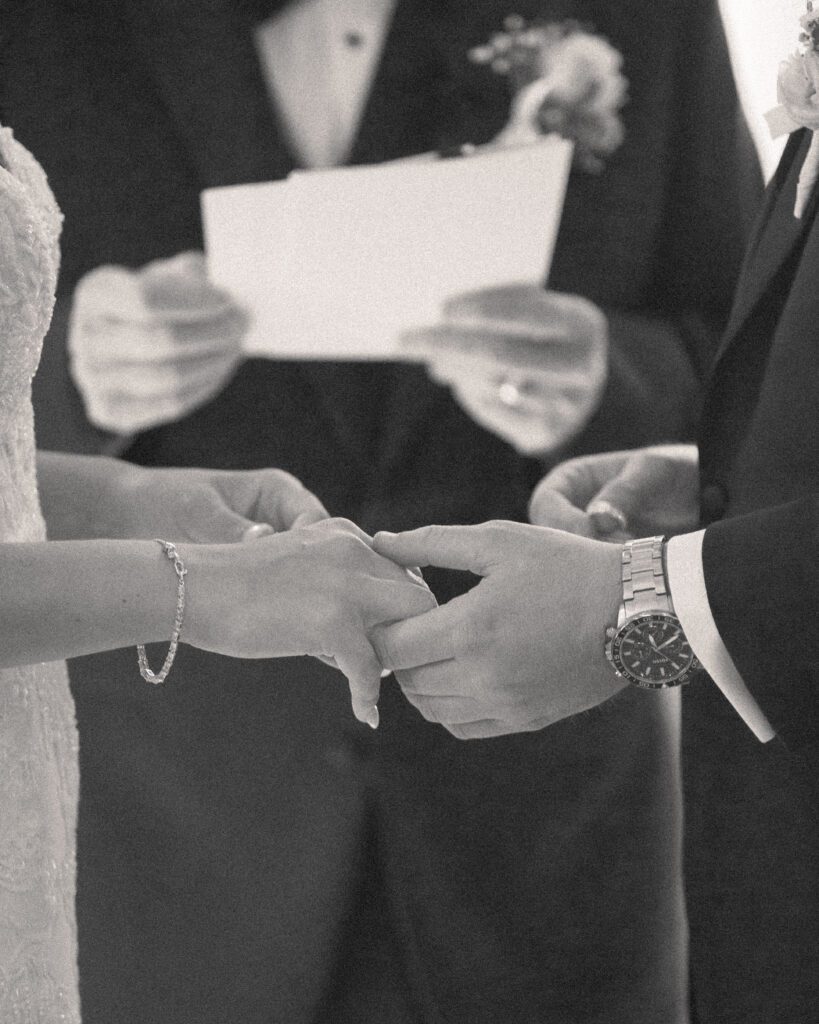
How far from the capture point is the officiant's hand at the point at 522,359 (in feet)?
5.18

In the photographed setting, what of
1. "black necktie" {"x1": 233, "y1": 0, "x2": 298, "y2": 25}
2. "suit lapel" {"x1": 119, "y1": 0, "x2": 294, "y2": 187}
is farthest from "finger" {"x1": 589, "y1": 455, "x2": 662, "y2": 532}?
"black necktie" {"x1": 233, "y1": 0, "x2": 298, "y2": 25}

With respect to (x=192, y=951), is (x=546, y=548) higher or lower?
higher

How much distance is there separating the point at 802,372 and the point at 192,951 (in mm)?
911

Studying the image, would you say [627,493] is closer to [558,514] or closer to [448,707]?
[558,514]

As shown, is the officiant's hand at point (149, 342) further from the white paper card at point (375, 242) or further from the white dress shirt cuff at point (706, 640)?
the white dress shirt cuff at point (706, 640)

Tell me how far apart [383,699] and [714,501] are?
375 mm

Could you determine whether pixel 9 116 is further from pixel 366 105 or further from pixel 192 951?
pixel 192 951

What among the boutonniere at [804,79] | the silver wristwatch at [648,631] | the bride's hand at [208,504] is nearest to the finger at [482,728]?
the silver wristwatch at [648,631]

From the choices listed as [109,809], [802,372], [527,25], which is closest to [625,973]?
[109,809]

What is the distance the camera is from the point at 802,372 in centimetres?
93

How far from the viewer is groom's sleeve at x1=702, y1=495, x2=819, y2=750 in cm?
85

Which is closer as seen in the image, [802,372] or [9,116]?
[802,372]

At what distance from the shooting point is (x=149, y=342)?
5.30 feet

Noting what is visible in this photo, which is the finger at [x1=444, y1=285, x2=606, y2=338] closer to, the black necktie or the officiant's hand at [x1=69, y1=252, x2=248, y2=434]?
the officiant's hand at [x1=69, y1=252, x2=248, y2=434]
